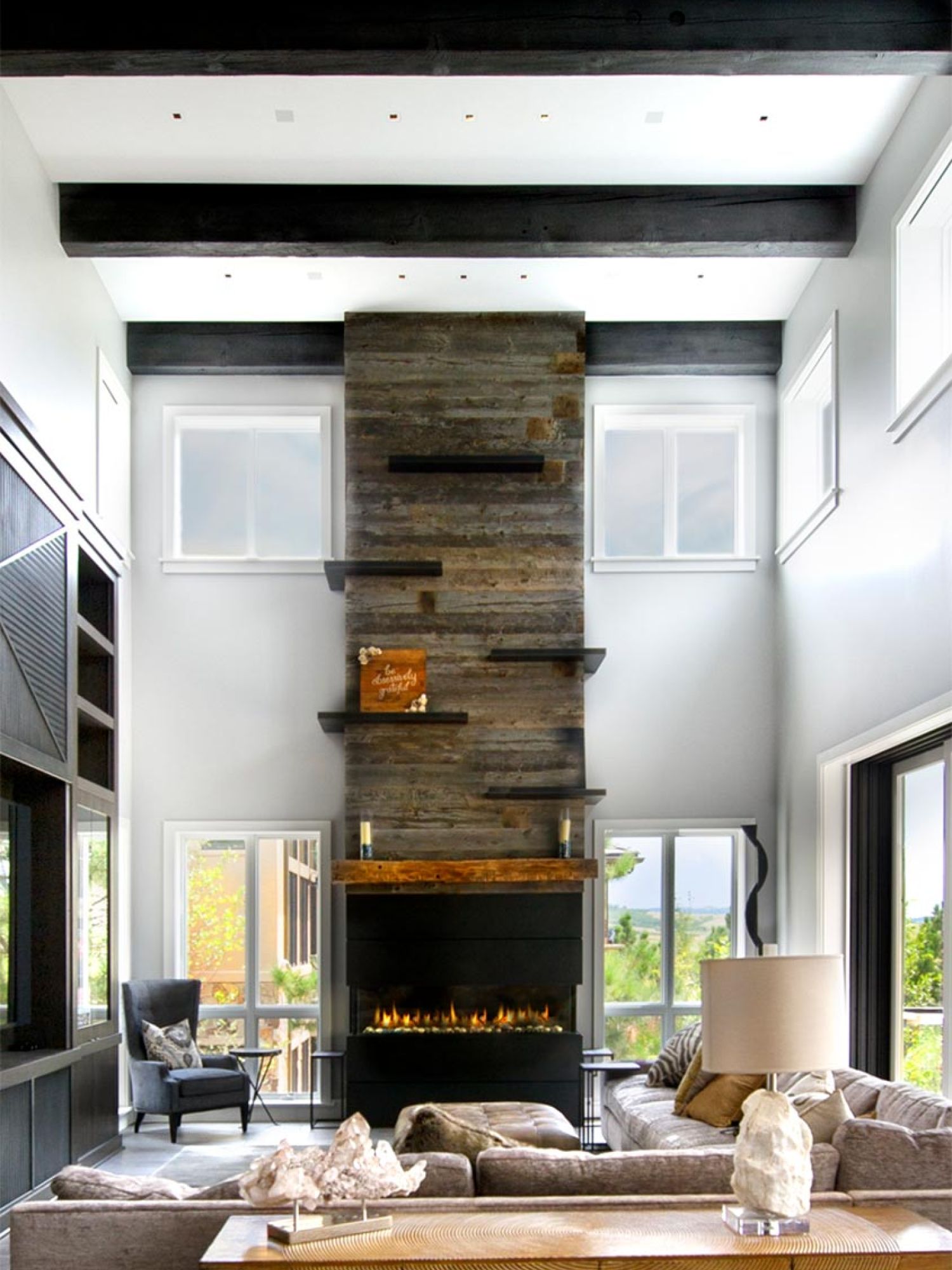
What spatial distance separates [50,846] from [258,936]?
2.57 metres

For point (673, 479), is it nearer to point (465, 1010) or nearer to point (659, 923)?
point (659, 923)

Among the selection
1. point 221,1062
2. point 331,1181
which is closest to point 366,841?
point 221,1062

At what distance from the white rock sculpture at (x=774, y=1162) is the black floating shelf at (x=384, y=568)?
254 inches

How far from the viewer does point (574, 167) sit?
8203mm

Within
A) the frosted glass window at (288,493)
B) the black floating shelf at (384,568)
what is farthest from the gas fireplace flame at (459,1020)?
the frosted glass window at (288,493)

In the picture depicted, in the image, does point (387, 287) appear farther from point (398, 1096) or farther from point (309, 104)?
point (398, 1096)

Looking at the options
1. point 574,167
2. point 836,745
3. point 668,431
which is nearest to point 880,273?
point 574,167

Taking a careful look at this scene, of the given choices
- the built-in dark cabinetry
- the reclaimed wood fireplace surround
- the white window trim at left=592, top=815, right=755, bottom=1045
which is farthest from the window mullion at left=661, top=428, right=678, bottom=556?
the built-in dark cabinetry

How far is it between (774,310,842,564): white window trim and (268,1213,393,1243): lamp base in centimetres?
570

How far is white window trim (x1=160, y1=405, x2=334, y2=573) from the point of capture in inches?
419

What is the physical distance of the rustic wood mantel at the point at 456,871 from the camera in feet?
31.3

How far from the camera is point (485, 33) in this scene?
6.32m

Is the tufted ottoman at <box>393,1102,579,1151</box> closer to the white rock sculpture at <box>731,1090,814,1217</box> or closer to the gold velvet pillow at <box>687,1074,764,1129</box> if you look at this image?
the gold velvet pillow at <box>687,1074,764,1129</box>

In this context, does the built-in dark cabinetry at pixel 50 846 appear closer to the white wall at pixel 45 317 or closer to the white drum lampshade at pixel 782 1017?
the white wall at pixel 45 317
